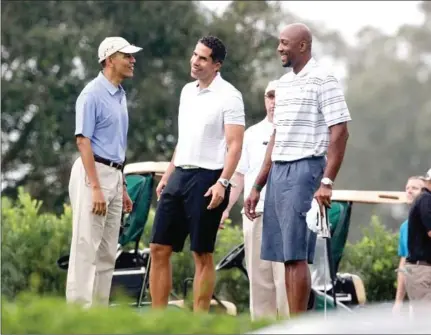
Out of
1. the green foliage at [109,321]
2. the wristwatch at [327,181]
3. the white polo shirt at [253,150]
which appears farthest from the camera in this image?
the white polo shirt at [253,150]

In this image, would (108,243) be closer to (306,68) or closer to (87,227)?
(87,227)

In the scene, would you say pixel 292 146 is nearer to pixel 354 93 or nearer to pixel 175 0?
pixel 175 0

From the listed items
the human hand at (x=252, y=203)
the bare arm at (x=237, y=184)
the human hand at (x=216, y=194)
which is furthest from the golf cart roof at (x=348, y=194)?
the human hand at (x=252, y=203)

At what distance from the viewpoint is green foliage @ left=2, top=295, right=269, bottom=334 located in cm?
385

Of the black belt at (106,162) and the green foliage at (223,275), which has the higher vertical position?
the black belt at (106,162)

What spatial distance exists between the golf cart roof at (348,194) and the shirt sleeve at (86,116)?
1979 mm

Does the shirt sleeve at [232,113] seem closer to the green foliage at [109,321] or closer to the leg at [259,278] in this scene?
the leg at [259,278]

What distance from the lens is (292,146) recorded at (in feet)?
26.2

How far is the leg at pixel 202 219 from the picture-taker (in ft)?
28.6

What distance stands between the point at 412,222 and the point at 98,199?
275 cm

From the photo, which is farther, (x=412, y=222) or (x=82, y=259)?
(x=412, y=222)

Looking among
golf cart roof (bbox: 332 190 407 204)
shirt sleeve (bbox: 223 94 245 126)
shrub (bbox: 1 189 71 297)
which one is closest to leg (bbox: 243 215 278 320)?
shirt sleeve (bbox: 223 94 245 126)

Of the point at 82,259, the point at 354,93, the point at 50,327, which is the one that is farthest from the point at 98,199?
the point at 354,93

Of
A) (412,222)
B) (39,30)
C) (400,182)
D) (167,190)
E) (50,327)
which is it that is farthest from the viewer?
(400,182)
